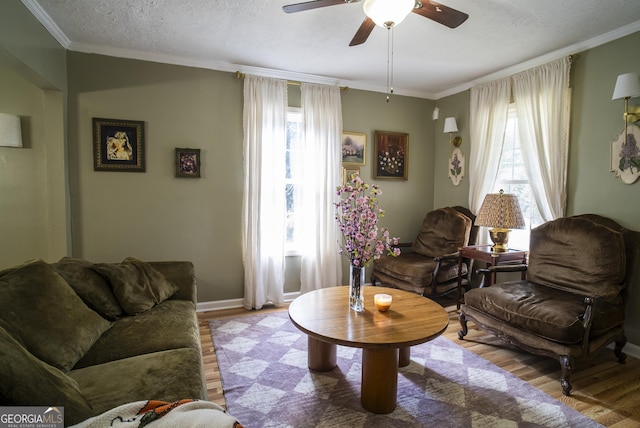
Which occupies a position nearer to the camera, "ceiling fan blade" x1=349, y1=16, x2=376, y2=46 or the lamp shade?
"ceiling fan blade" x1=349, y1=16, x2=376, y2=46

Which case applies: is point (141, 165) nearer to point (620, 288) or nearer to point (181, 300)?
point (181, 300)

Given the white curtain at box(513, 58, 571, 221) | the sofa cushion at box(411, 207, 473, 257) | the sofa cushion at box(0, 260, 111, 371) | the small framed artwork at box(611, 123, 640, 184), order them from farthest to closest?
the sofa cushion at box(411, 207, 473, 257), the white curtain at box(513, 58, 571, 221), the small framed artwork at box(611, 123, 640, 184), the sofa cushion at box(0, 260, 111, 371)

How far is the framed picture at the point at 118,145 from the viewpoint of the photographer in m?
3.19

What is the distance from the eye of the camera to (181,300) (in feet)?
8.48

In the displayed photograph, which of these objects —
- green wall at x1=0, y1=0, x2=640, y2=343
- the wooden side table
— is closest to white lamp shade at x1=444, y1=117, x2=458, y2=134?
green wall at x1=0, y1=0, x2=640, y2=343

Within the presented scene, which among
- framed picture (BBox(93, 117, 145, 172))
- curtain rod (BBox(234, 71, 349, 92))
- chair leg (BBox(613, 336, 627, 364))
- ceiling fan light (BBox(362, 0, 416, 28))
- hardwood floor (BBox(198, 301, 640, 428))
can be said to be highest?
curtain rod (BBox(234, 71, 349, 92))

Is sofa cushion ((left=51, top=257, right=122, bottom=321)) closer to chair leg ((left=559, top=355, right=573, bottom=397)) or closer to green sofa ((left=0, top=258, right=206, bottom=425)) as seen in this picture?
green sofa ((left=0, top=258, right=206, bottom=425))

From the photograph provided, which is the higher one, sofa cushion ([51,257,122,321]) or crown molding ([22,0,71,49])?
crown molding ([22,0,71,49])

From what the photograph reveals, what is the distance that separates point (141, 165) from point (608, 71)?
14.0ft

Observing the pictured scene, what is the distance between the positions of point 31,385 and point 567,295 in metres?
3.16

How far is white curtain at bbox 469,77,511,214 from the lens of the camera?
3658 millimetres

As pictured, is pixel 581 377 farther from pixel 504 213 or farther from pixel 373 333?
pixel 373 333

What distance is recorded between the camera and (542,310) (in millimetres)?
2326

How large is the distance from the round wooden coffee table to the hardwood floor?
0.72 m
